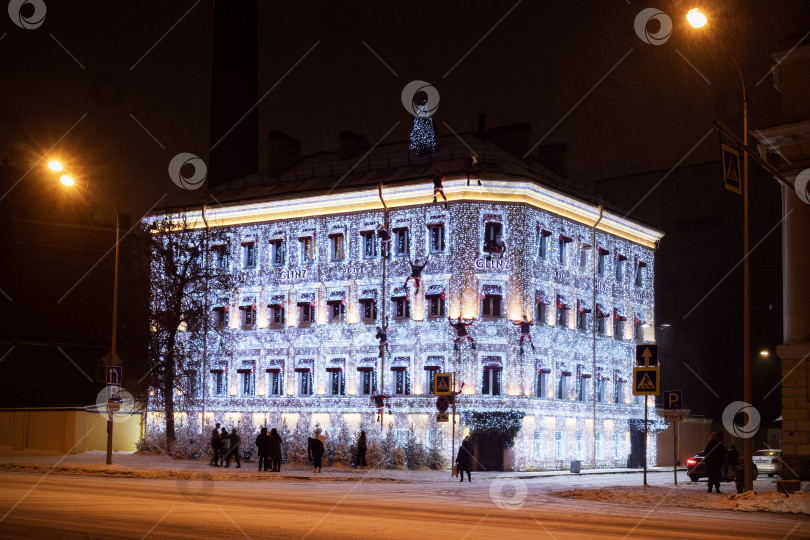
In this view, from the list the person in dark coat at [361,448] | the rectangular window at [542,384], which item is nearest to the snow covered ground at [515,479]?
the person in dark coat at [361,448]

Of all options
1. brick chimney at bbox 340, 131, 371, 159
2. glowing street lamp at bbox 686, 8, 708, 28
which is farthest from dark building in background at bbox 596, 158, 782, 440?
glowing street lamp at bbox 686, 8, 708, 28

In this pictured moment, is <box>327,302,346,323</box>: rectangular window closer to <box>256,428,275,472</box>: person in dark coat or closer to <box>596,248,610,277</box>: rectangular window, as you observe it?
<box>256,428,275,472</box>: person in dark coat

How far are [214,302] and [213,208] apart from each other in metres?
5.00

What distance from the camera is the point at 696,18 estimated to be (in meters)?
21.8

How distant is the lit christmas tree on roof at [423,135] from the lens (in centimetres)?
5053

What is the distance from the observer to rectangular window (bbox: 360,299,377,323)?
48.1 m

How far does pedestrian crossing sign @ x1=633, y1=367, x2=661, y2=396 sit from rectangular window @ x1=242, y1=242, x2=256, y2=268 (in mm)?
28402

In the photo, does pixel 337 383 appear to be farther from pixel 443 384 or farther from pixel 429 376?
pixel 443 384

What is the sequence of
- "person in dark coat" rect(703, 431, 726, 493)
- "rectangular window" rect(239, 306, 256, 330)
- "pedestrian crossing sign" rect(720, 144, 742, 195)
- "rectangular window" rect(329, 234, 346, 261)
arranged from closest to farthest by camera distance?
"pedestrian crossing sign" rect(720, 144, 742, 195) → "person in dark coat" rect(703, 431, 726, 493) → "rectangular window" rect(329, 234, 346, 261) → "rectangular window" rect(239, 306, 256, 330)

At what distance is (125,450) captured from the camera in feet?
173

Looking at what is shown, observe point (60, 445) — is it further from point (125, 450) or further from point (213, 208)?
point (213, 208)

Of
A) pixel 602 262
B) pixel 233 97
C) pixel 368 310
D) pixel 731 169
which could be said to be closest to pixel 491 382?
pixel 368 310

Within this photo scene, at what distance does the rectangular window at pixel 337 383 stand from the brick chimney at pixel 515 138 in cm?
1469

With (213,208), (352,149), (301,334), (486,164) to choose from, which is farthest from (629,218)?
(213,208)
